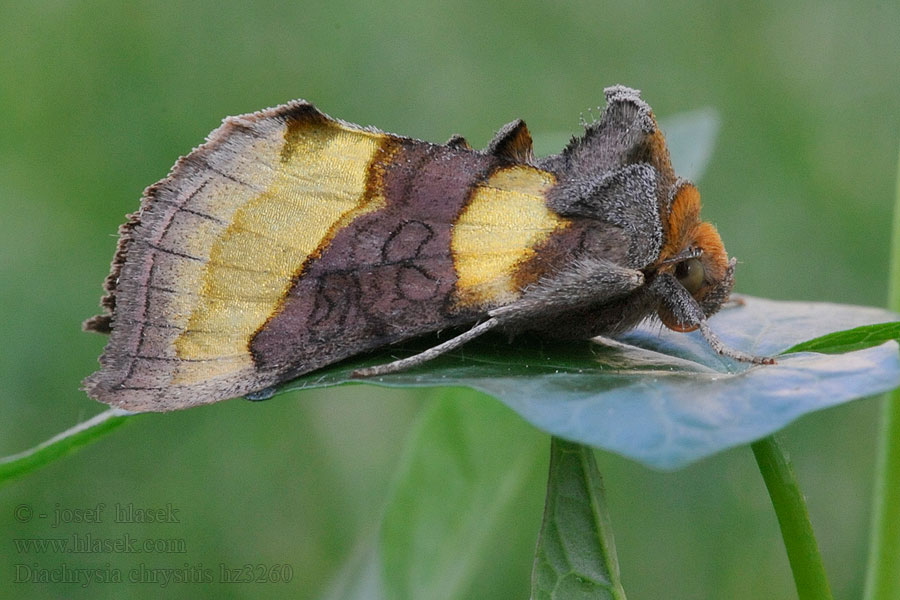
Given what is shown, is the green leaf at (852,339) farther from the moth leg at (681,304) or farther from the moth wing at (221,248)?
the moth wing at (221,248)

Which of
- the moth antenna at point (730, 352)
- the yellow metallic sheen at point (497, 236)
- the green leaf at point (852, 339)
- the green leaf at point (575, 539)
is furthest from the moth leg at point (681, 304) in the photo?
the green leaf at point (575, 539)

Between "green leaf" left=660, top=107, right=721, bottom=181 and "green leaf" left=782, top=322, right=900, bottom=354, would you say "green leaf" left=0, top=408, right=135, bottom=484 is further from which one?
"green leaf" left=660, top=107, right=721, bottom=181

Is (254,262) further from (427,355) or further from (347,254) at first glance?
(427,355)

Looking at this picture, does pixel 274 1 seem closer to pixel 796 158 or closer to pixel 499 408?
pixel 796 158

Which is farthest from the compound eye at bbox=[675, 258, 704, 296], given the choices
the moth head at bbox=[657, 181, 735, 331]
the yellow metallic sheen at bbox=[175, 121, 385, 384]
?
the yellow metallic sheen at bbox=[175, 121, 385, 384]

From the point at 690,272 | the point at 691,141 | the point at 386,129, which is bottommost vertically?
the point at 690,272

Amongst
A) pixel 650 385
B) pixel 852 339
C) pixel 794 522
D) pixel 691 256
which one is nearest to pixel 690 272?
pixel 691 256
